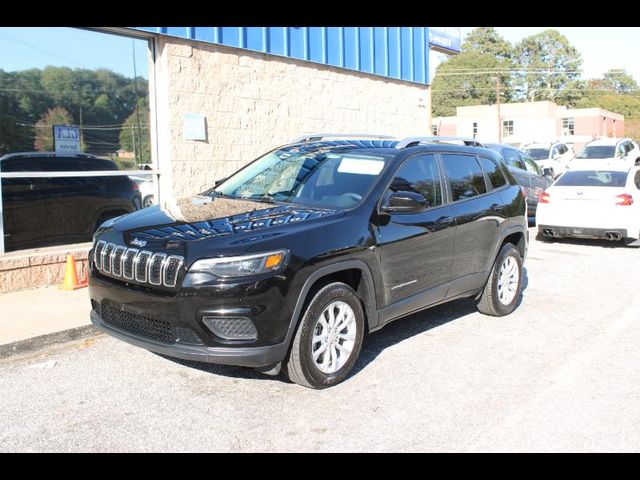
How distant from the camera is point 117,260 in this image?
4.57m

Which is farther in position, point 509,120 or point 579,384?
point 509,120

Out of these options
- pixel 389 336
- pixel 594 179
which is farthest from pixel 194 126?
pixel 594 179

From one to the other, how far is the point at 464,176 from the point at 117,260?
134 inches

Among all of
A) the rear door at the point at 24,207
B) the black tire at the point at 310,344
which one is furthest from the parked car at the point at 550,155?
the black tire at the point at 310,344

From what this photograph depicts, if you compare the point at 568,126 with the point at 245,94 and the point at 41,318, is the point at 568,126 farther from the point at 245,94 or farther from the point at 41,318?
the point at 41,318

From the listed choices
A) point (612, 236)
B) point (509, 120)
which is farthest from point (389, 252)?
point (509, 120)

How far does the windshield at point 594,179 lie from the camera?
11703mm

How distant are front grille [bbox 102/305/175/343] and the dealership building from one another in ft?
10.7

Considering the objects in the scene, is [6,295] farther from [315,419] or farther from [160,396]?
[315,419]

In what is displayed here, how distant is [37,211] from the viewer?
7938 mm

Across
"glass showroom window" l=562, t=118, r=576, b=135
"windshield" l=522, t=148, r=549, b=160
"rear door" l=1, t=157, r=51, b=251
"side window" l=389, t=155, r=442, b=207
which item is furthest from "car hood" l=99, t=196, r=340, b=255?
"glass showroom window" l=562, t=118, r=576, b=135

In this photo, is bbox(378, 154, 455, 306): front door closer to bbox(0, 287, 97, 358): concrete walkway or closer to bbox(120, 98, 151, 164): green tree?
bbox(0, 287, 97, 358): concrete walkway
